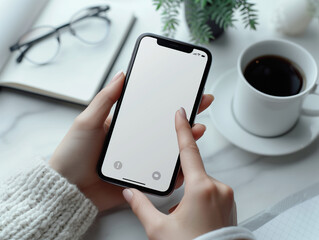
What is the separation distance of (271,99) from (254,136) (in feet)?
0.35

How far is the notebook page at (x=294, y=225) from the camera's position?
54cm

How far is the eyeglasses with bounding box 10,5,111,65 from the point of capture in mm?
682

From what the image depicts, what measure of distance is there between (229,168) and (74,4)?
454mm

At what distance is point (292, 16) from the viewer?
669 millimetres

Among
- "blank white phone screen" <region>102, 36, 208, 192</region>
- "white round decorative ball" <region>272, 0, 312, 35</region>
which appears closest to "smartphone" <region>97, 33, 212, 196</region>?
"blank white phone screen" <region>102, 36, 208, 192</region>

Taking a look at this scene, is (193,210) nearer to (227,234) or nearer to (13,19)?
(227,234)

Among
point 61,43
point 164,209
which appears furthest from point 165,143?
point 61,43

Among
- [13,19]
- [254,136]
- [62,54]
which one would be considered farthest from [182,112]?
[13,19]

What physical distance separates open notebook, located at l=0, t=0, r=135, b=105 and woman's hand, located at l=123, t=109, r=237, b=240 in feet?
0.85

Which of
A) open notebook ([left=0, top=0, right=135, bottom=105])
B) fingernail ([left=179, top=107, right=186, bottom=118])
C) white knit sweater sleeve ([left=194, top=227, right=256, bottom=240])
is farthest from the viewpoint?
open notebook ([left=0, top=0, right=135, bottom=105])

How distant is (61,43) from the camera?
0.70 m

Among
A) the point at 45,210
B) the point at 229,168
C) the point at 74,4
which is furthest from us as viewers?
the point at 74,4

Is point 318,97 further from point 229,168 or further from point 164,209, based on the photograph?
point 164,209

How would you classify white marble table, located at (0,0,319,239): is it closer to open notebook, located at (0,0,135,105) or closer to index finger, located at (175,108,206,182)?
open notebook, located at (0,0,135,105)
